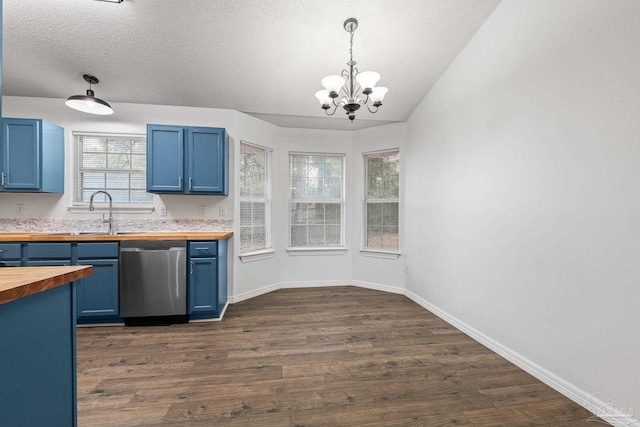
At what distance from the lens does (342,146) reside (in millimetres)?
4465

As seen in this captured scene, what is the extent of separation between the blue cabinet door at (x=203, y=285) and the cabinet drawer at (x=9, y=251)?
1.57 metres

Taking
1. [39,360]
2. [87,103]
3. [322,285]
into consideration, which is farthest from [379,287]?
[87,103]

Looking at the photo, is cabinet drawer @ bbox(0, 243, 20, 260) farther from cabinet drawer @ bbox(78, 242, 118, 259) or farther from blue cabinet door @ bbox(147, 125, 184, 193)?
blue cabinet door @ bbox(147, 125, 184, 193)

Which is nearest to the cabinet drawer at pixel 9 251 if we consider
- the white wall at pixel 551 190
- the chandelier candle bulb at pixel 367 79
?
the chandelier candle bulb at pixel 367 79

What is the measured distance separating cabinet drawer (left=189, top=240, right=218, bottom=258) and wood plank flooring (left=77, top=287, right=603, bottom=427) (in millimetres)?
732

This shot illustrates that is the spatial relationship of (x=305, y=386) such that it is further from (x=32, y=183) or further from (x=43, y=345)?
(x=32, y=183)

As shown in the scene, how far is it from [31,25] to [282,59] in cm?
227

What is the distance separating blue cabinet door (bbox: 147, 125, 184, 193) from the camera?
3.26 metres

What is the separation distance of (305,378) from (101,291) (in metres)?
2.29

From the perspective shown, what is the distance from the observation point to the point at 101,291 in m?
2.88

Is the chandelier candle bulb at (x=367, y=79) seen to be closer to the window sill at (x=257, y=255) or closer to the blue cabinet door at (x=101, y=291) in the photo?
the window sill at (x=257, y=255)

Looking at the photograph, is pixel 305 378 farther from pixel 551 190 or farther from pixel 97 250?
pixel 97 250

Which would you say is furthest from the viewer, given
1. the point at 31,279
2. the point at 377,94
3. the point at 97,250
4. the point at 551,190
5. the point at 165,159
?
the point at 165,159

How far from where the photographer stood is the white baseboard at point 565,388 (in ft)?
5.30
